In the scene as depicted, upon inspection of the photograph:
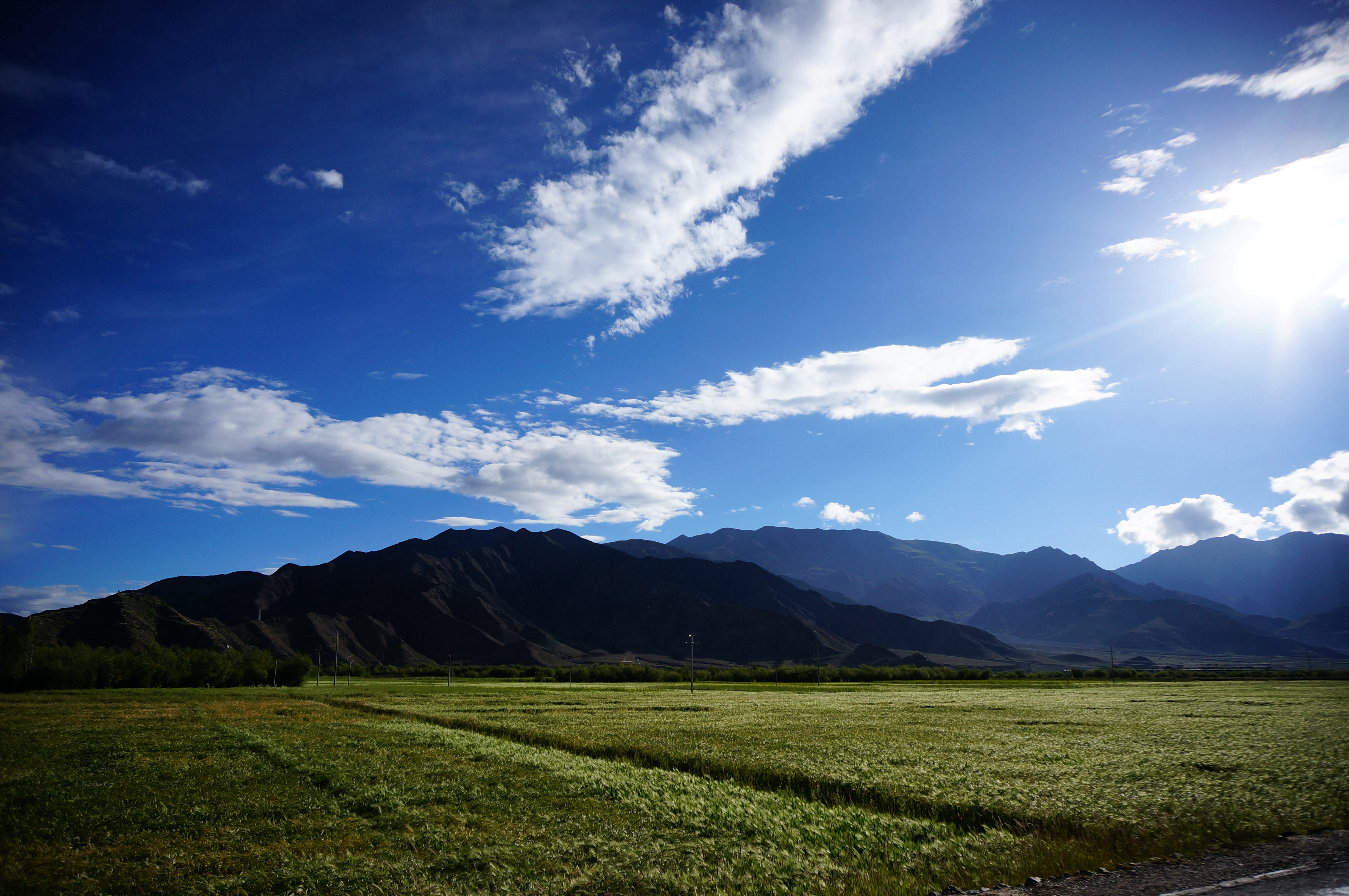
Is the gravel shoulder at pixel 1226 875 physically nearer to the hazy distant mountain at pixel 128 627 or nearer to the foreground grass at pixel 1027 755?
the foreground grass at pixel 1027 755

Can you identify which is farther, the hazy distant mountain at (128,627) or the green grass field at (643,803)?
the hazy distant mountain at (128,627)

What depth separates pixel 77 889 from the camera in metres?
10.8

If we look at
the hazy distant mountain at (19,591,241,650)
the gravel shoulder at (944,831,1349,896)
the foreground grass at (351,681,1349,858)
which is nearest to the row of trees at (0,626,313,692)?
the hazy distant mountain at (19,591,241,650)

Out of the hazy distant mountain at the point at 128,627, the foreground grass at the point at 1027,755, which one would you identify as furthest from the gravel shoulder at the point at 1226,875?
the hazy distant mountain at the point at 128,627

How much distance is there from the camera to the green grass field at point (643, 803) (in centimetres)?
1132

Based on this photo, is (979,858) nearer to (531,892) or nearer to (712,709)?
(531,892)

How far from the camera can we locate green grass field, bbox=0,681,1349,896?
11.3 metres

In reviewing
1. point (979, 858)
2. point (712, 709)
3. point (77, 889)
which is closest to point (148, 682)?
point (712, 709)

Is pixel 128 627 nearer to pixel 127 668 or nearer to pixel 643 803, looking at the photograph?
pixel 127 668

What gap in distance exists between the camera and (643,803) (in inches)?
623

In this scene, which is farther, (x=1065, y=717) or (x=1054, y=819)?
(x=1065, y=717)

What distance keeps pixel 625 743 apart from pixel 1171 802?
765 inches

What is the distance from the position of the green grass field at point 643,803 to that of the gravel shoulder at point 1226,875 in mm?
546

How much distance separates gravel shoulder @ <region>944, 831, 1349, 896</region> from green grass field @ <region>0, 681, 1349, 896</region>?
0.55 metres
